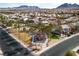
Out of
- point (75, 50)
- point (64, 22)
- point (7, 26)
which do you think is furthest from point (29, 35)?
point (75, 50)

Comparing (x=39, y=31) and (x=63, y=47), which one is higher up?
(x=39, y=31)

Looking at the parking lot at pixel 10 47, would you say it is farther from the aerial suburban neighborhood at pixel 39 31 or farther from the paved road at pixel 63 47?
the paved road at pixel 63 47

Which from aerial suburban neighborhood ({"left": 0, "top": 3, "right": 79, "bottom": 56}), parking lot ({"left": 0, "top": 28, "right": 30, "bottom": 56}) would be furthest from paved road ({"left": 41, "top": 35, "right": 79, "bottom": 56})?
parking lot ({"left": 0, "top": 28, "right": 30, "bottom": 56})

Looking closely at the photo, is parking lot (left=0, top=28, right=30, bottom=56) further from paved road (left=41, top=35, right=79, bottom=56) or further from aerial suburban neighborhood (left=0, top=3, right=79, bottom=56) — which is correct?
paved road (left=41, top=35, right=79, bottom=56)

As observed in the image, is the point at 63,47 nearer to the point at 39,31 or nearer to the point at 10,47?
the point at 39,31

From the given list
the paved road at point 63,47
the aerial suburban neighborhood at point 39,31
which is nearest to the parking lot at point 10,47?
the aerial suburban neighborhood at point 39,31

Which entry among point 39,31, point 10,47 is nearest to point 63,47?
point 39,31
